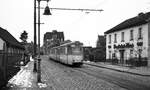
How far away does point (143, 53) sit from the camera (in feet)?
110

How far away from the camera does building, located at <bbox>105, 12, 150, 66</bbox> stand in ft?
107

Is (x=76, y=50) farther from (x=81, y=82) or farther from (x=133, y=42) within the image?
(x=81, y=82)

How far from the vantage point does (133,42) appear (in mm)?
36406

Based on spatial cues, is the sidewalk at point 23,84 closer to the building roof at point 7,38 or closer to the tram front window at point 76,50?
the building roof at point 7,38

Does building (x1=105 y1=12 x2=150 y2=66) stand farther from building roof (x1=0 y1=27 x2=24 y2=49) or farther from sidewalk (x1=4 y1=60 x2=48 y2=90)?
sidewalk (x1=4 y1=60 x2=48 y2=90)

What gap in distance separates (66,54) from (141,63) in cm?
975

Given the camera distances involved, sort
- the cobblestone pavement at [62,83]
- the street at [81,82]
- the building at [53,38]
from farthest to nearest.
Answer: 1. the building at [53,38]
2. the street at [81,82]
3. the cobblestone pavement at [62,83]

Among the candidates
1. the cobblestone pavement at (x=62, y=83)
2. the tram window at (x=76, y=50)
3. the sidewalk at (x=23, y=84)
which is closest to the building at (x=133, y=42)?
the tram window at (x=76, y=50)

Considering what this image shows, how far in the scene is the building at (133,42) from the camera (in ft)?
107

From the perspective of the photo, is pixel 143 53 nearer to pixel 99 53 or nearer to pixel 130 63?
pixel 130 63

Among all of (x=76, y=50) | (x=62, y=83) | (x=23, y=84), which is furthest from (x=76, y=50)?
(x=23, y=84)

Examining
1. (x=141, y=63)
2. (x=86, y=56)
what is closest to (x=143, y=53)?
(x=141, y=63)

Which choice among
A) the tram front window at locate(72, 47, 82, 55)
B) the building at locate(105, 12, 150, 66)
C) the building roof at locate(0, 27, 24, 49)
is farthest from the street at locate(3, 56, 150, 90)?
the building at locate(105, 12, 150, 66)

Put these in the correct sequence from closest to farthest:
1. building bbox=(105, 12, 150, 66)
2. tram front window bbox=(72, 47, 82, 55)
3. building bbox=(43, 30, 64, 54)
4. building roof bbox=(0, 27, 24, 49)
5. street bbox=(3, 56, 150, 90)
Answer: street bbox=(3, 56, 150, 90) → building roof bbox=(0, 27, 24, 49) → tram front window bbox=(72, 47, 82, 55) → building bbox=(105, 12, 150, 66) → building bbox=(43, 30, 64, 54)
